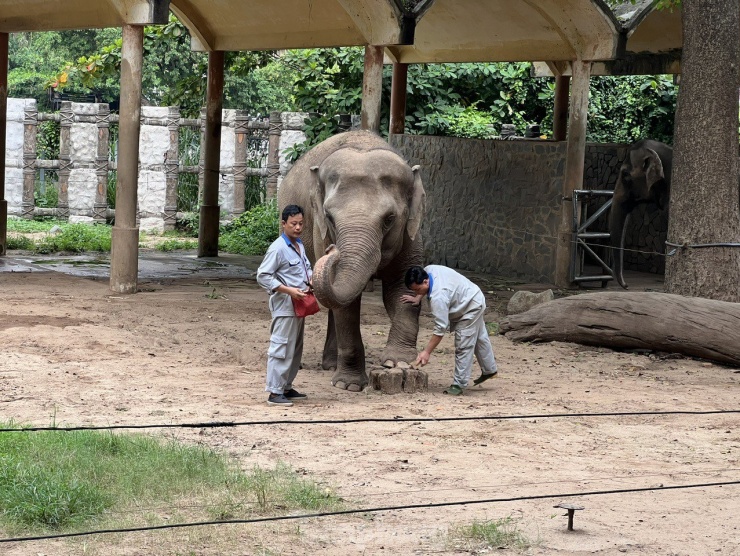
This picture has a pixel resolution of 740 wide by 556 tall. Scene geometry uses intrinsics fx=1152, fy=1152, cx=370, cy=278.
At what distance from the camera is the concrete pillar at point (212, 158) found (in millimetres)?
16734

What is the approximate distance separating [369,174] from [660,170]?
7811 millimetres

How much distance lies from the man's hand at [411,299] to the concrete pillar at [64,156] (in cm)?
1359

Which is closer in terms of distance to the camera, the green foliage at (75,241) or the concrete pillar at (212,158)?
the concrete pillar at (212,158)

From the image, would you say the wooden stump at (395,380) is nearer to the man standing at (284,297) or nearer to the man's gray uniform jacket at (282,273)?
the man standing at (284,297)

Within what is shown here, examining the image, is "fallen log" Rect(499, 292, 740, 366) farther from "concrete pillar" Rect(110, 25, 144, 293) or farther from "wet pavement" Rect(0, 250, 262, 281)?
"wet pavement" Rect(0, 250, 262, 281)

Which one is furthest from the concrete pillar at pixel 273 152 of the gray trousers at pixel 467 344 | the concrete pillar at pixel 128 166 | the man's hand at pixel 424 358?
the man's hand at pixel 424 358

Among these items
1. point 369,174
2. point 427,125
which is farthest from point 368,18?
point 427,125

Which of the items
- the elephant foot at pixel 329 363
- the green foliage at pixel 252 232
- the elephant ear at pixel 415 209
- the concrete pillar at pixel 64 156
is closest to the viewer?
the elephant ear at pixel 415 209

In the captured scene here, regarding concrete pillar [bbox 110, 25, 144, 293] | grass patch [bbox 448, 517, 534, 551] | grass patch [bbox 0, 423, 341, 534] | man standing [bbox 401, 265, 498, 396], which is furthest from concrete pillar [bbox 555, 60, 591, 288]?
grass patch [bbox 448, 517, 534, 551]

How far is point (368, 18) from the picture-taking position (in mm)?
13039

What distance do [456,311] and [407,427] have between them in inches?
46.2

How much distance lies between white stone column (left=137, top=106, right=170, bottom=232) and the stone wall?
515cm

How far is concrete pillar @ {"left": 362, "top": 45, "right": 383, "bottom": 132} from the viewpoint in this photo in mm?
13047

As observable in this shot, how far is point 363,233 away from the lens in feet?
26.0
